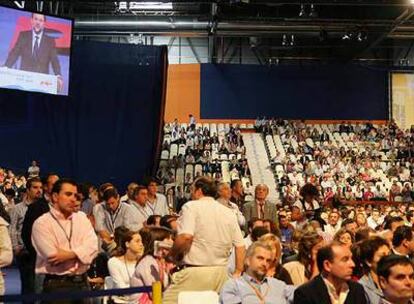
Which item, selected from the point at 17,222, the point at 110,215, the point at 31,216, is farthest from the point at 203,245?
the point at 110,215

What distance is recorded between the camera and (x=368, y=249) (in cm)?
459

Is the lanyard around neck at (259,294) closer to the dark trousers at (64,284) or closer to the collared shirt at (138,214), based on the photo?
the dark trousers at (64,284)

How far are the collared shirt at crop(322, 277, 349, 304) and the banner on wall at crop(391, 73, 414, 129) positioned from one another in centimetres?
2222

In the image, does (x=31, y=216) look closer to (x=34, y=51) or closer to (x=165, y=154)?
(x=34, y=51)

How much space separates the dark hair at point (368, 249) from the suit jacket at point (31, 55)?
9.76 metres

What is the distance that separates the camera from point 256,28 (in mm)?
20938

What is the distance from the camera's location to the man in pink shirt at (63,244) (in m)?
Result: 4.43

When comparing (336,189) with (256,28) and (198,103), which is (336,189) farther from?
A: (198,103)

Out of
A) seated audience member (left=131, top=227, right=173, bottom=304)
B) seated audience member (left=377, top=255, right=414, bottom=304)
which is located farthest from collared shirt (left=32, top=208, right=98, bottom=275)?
seated audience member (left=377, top=255, right=414, bottom=304)

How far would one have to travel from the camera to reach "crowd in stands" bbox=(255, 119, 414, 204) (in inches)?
743

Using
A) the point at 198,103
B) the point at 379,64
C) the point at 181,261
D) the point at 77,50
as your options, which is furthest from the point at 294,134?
the point at 181,261

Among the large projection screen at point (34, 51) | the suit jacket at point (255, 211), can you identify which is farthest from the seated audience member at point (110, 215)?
the large projection screen at point (34, 51)

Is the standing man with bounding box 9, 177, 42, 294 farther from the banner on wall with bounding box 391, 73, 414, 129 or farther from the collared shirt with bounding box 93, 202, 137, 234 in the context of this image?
the banner on wall with bounding box 391, 73, 414, 129

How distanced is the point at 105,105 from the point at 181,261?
39.1ft
